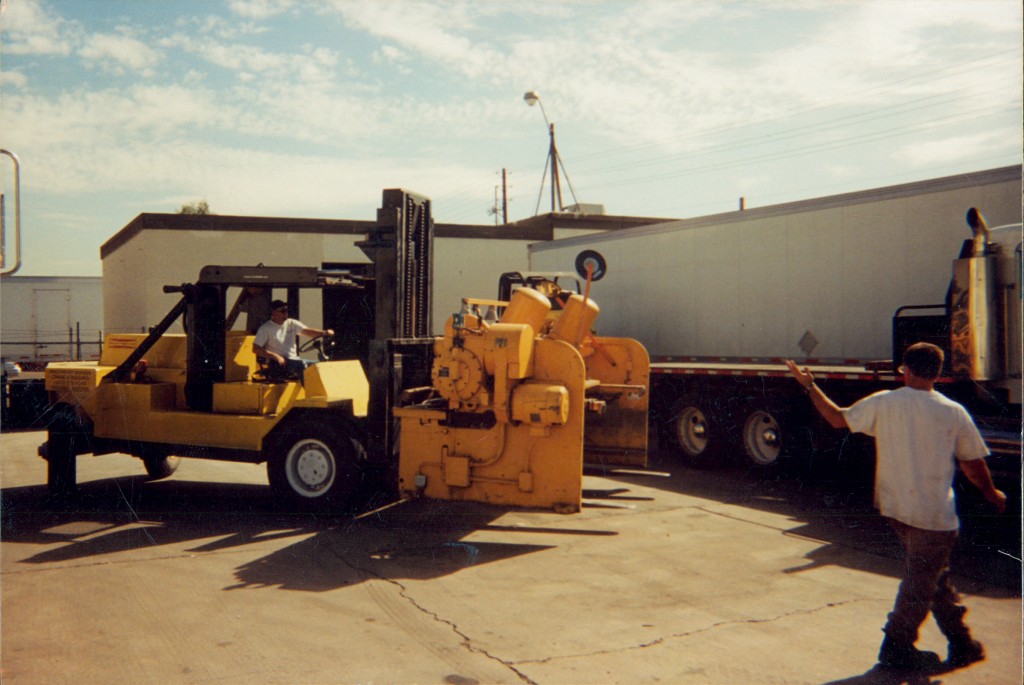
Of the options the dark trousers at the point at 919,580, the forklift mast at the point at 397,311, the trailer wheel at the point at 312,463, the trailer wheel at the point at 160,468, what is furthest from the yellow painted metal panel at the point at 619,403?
the trailer wheel at the point at 160,468

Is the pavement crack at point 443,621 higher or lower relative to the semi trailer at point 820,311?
lower

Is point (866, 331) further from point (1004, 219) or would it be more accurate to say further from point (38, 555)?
point (38, 555)

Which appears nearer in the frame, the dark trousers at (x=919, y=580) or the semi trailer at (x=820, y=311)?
the dark trousers at (x=919, y=580)

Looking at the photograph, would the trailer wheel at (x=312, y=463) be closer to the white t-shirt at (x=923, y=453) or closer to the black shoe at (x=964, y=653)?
the white t-shirt at (x=923, y=453)

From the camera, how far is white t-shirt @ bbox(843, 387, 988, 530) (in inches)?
167

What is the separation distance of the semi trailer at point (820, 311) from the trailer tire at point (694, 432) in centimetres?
2

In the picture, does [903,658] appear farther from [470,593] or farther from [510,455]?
[510,455]

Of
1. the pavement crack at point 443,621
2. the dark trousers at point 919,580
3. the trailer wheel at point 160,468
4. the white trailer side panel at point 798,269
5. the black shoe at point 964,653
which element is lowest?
the pavement crack at point 443,621

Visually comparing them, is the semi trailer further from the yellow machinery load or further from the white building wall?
the white building wall

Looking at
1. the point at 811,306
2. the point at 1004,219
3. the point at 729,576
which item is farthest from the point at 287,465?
the point at 1004,219

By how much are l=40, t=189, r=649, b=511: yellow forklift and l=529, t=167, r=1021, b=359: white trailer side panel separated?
10.8 ft

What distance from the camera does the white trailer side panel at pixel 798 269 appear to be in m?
9.78

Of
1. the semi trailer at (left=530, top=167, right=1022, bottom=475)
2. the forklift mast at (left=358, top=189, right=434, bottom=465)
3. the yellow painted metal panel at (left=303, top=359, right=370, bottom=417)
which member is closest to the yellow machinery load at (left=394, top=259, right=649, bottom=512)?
the forklift mast at (left=358, top=189, right=434, bottom=465)

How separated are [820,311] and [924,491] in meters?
7.15
